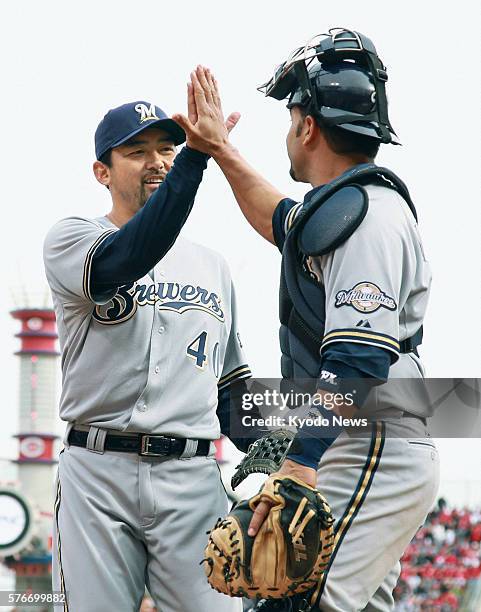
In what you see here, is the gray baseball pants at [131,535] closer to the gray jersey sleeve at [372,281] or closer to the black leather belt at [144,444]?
the black leather belt at [144,444]

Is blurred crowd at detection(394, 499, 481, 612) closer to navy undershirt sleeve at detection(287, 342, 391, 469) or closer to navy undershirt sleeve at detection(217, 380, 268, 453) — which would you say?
navy undershirt sleeve at detection(217, 380, 268, 453)

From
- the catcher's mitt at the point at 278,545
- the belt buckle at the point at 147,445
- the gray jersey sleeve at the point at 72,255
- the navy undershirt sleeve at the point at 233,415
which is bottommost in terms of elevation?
the catcher's mitt at the point at 278,545

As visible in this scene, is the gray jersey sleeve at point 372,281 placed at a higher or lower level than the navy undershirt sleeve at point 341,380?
higher

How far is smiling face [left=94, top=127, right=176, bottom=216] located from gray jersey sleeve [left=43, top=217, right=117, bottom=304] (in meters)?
0.22

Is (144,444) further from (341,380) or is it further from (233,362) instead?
(341,380)

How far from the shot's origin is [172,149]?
17.2ft

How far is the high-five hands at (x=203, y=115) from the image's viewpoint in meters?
4.51

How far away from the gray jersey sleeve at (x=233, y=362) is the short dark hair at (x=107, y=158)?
2.67 feet

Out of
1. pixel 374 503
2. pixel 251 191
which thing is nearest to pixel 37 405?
pixel 251 191

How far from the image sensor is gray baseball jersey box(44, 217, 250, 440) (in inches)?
188

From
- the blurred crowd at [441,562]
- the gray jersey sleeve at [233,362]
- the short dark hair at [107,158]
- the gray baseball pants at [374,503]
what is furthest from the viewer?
the blurred crowd at [441,562]

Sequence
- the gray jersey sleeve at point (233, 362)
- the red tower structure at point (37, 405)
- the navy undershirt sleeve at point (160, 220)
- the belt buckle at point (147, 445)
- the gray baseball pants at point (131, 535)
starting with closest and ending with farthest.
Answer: the navy undershirt sleeve at point (160, 220), the gray baseball pants at point (131, 535), the belt buckle at point (147, 445), the gray jersey sleeve at point (233, 362), the red tower structure at point (37, 405)

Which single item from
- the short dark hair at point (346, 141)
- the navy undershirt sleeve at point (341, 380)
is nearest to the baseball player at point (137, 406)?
the short dark hair at point (346, 141)

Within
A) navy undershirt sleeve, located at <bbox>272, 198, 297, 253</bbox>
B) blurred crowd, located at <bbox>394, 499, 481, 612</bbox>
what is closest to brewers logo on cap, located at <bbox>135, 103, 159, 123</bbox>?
navy undershirt sleeve, located at <bbox>272, 198, 297, 253</bbox>
